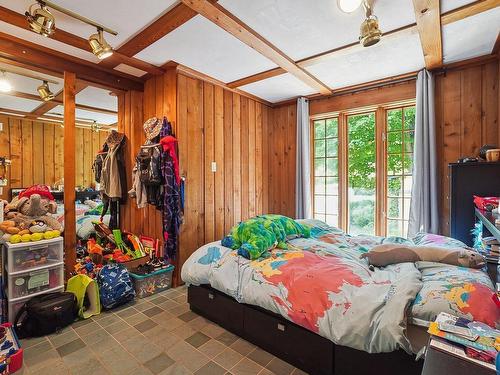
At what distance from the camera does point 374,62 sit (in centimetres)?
283

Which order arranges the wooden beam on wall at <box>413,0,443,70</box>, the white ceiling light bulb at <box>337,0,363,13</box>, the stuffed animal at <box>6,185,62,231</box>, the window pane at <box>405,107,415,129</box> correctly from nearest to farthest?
1. the white ceiling light bulb at <box>337,0,363,13</box>
2. the wooden beam on wall at <box>413,0,443,70</box>
3. the stuffed animal at <box>6,185,62,231</box>
4. the window pane at <box>405,107,415,129</box>

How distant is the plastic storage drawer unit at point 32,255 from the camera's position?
2.07 meters

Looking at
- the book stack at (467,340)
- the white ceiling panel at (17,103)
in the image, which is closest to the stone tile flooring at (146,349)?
the book stack at (467,340)

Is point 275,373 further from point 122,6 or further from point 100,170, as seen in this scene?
point 100,170

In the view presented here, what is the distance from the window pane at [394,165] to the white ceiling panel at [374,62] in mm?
1042

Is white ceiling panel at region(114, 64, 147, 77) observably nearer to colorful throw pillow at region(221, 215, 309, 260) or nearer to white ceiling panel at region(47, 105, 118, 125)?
white ceiling panel at region(47, 105, 118, 125)

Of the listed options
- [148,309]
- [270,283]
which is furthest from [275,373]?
[148,309]

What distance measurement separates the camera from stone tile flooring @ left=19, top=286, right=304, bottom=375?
1.64 m

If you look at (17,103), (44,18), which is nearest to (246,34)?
(44,18)

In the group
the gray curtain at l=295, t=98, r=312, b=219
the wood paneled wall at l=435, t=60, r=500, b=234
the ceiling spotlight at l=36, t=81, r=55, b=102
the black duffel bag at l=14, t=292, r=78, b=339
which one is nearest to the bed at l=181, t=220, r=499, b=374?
the black duffel bag at l=14, t=292, r=78, b=339

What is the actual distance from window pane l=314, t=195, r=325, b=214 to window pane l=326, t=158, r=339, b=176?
388 mm

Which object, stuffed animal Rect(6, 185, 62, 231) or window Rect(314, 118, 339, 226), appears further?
window Rect(314, 118, 339, 226)

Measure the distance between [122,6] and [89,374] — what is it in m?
2.51

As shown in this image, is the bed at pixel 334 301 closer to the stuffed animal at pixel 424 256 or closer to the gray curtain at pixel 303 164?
the stuffed animal at pixel 424 256
